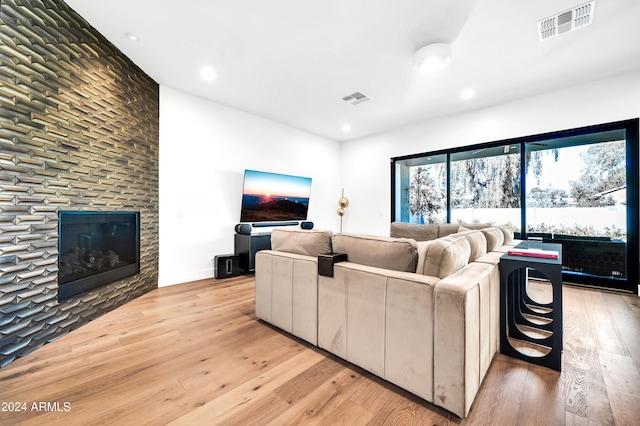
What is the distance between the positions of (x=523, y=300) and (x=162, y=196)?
4.54 metres

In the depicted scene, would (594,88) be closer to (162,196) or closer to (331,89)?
(331,89)

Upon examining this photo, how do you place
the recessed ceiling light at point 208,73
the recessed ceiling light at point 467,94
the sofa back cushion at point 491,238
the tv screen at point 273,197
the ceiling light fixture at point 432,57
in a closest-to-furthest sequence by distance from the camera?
the sofa back cushion at point 491,238, the ceiling light fixture at point 432,57, the recessed ceiling light at point 208,73, the recessed ceiling light at point 467,94, the tv screen at point 273,197

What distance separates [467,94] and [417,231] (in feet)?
7.24

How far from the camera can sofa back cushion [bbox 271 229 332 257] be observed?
2.04 meters

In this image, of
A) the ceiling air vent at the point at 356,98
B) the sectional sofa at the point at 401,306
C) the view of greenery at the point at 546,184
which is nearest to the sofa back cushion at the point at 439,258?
the sectional sofa at the point at 401,306

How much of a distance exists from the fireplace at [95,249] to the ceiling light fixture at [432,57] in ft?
12.2

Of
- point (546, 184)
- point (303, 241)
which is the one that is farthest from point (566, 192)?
point (303, 241)

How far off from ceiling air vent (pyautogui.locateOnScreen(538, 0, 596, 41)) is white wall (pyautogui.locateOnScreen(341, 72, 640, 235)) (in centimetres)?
170

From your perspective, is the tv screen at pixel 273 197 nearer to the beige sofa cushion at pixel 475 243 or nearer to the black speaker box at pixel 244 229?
Result: the black speaker box at pixel 244 229

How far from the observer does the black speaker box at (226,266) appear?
400cm

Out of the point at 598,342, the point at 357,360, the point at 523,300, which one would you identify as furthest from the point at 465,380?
the point at 523,300

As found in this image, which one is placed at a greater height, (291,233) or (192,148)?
(192,148)

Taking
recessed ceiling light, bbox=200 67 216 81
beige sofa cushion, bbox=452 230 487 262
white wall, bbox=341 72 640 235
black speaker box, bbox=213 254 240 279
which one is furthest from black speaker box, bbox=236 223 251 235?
beige sofa cushion, bbox=452 230 487 262

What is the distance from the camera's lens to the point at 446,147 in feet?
16.1
